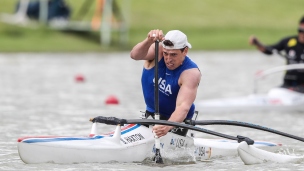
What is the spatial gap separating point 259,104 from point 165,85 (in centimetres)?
659

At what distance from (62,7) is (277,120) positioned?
17.1m

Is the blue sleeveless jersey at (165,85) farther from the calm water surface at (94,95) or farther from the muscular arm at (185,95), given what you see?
the calm water surface at (94,95)

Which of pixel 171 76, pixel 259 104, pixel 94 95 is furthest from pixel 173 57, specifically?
pixel 94 95

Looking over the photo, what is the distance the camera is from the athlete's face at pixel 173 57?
10.3m

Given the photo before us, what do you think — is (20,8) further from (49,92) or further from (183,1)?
(49,92)

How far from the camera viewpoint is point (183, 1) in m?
41.0

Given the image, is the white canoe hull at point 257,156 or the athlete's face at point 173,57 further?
the white canoe hull at point 257,156

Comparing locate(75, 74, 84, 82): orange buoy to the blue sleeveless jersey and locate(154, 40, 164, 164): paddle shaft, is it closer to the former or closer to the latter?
the blue sleeveless jersey

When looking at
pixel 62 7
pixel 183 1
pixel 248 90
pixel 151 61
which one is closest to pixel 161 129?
pixel 151 61

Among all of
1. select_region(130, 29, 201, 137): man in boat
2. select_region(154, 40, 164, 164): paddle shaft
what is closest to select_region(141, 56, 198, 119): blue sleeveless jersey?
select_region(130, 29, 201, 137): man in boat

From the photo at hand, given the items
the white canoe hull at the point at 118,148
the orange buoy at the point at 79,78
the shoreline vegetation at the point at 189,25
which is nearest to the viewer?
the white canoe hull at the point at 118,148

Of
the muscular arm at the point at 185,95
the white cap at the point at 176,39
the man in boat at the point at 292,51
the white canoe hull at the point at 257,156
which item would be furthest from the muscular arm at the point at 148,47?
the man in boat at the point at 292,51

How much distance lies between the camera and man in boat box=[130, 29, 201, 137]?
10172 millimetres

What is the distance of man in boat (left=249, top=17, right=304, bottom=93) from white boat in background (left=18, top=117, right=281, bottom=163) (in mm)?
5603
